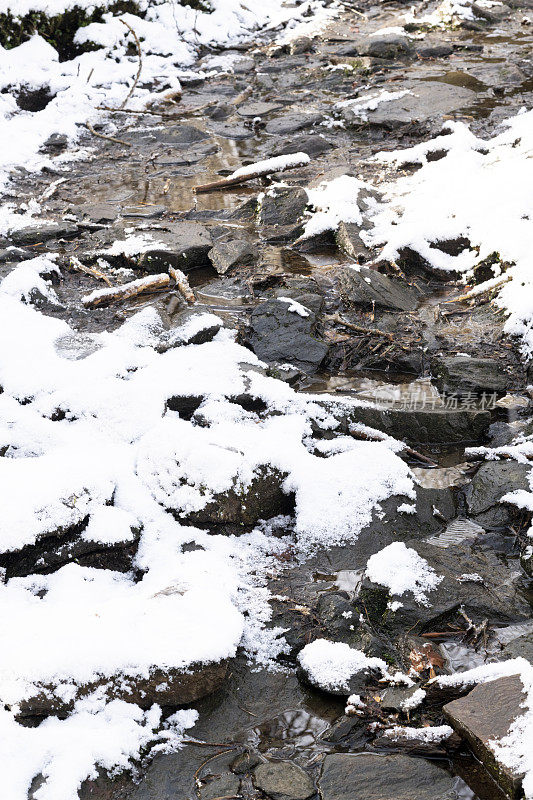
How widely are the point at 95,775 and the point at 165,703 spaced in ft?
1.14

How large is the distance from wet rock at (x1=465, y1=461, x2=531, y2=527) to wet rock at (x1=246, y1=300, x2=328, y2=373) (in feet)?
4.82

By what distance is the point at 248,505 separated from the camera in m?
3.49

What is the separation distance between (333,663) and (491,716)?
624 millimetres

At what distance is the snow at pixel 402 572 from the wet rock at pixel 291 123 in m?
7.17

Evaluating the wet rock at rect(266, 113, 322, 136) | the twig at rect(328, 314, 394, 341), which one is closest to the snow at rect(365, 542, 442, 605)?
the twig at rect(328, 314, 394, 341)

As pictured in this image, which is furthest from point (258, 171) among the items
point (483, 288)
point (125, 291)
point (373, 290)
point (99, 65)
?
point (99, 65)

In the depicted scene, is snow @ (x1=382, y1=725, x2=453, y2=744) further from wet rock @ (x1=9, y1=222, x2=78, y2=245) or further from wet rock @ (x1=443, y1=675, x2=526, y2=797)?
wet rock @ (x1=9, y1=222, x2=78, y2=245)

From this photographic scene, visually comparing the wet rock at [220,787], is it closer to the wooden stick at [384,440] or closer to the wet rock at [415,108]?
the wooden stick at [384,440]

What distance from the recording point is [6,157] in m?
8.30

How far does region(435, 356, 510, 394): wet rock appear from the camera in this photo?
4.41 metres

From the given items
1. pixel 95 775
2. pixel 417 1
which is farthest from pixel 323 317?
pixel 417 1

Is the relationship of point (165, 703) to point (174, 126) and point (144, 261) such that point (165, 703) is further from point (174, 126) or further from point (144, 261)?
point (174, 126)

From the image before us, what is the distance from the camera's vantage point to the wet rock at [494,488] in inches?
138

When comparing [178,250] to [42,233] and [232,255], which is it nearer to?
[232,255]
